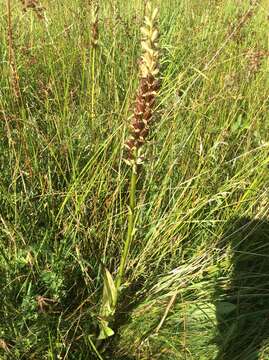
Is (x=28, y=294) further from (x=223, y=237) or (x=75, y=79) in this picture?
(x=75, y=79)

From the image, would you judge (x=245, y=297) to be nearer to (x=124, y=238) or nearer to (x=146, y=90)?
(x=124, y=238)

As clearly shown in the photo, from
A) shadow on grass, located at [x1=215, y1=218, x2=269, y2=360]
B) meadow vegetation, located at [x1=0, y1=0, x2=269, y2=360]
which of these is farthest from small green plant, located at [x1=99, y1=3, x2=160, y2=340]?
shadow on grass, located at [x1=215, y1=218, x2=269, y2=360]

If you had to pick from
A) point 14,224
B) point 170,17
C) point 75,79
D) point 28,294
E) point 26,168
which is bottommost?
point 28,294

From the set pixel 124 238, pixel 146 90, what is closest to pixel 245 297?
pixel 124 238

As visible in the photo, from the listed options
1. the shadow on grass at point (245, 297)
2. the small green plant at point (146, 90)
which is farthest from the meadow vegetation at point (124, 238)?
the small green plant at point (146, 90)

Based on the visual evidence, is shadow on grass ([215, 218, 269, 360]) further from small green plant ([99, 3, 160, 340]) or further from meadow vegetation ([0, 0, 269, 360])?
small green plant ([99, 3, 160, 340])

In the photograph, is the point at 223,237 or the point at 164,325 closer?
the point at 164,325

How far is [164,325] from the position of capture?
143 cm

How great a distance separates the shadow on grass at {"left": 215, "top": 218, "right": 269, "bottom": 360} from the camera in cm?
142

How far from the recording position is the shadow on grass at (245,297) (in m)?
1.42

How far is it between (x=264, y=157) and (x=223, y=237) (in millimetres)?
381

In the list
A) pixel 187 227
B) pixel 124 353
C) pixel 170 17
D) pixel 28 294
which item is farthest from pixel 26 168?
pixel 170 17

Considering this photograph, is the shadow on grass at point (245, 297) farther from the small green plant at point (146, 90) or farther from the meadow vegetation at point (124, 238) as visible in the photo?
the small green plant at point (146, 90)

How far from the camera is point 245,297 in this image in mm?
1562
